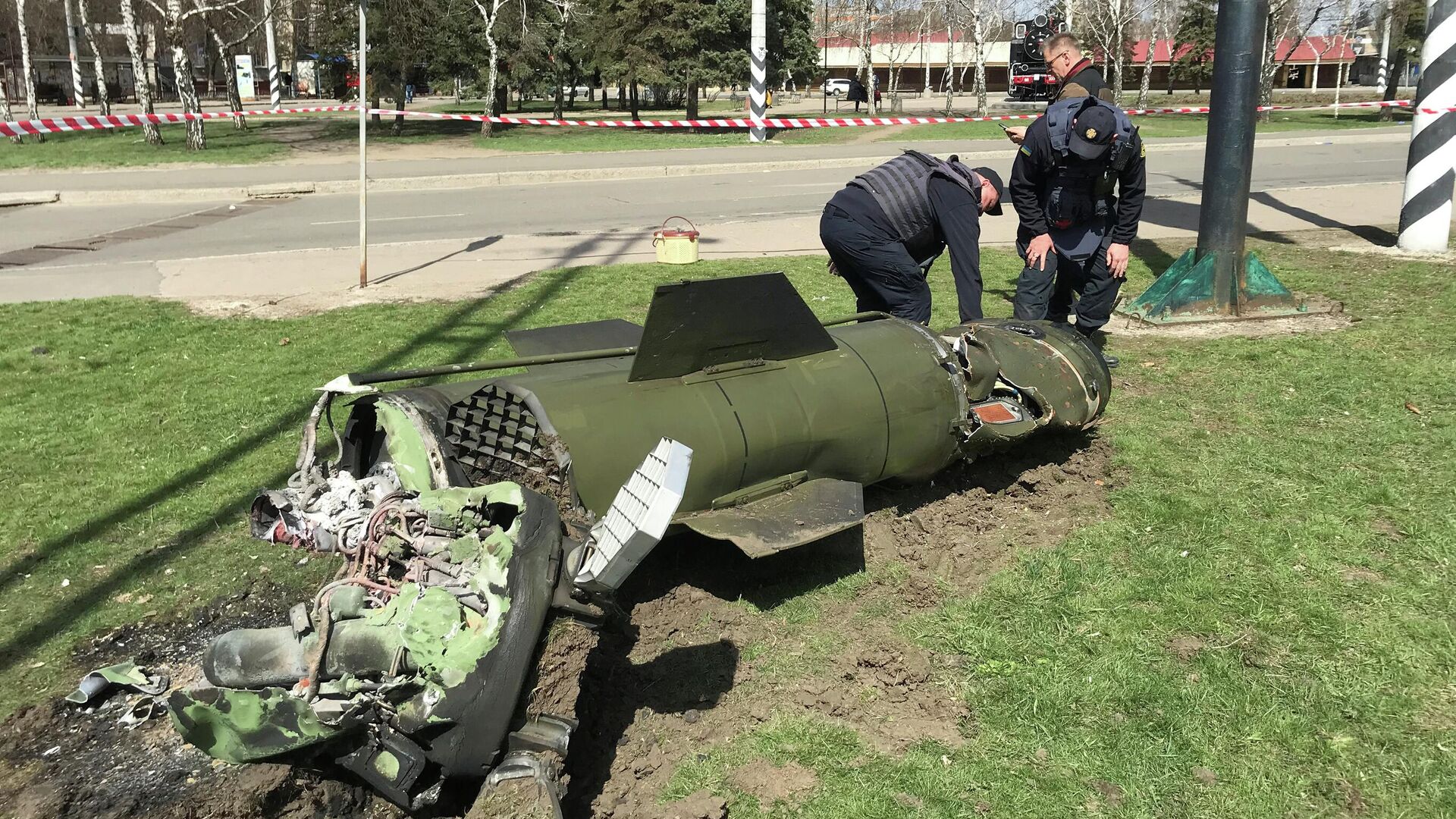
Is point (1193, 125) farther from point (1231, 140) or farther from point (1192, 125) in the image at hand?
point (1231, 140)

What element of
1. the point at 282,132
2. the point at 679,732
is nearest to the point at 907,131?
the point at 282,132

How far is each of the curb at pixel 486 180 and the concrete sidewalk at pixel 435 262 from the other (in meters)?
6.46

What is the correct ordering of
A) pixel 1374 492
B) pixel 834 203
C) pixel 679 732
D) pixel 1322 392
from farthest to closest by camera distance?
pixel 1322 392, pixel 834 203, pixel 1374 492, pixel 679 732

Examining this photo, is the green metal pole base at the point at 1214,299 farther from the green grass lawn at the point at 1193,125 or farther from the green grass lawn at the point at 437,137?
the green grass lawn at the point at 1193,125

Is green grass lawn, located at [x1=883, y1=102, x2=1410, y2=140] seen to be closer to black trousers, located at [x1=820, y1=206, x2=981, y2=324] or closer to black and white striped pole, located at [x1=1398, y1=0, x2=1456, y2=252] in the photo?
black and white striped pole, located at [x1=1398, y1=0, x2=1456, y2=252]

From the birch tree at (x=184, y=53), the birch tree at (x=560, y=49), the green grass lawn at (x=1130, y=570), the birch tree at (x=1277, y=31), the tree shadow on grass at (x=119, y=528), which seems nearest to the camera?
the green grass lawn at (x=1130, y=570)

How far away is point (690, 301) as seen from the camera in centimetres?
365

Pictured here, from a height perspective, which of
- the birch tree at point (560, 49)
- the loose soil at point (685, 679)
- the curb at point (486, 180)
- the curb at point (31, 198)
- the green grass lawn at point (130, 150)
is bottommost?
the loose soil at point (685, 679)

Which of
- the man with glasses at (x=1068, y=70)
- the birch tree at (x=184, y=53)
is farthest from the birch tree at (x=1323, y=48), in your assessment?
the man with glasses at (x=1068, y=70)

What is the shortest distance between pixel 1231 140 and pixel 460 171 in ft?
50.1

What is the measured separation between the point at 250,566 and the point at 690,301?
222 centimetres

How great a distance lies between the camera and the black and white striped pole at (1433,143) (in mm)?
9211

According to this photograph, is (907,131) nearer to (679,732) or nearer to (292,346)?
(292,346)

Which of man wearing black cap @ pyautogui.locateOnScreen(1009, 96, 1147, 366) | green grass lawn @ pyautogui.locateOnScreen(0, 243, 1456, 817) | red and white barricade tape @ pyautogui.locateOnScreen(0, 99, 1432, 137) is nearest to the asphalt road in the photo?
red and white barricade tape @ pyautogui.locateOnScreen(0, 99, 1432, 137)
